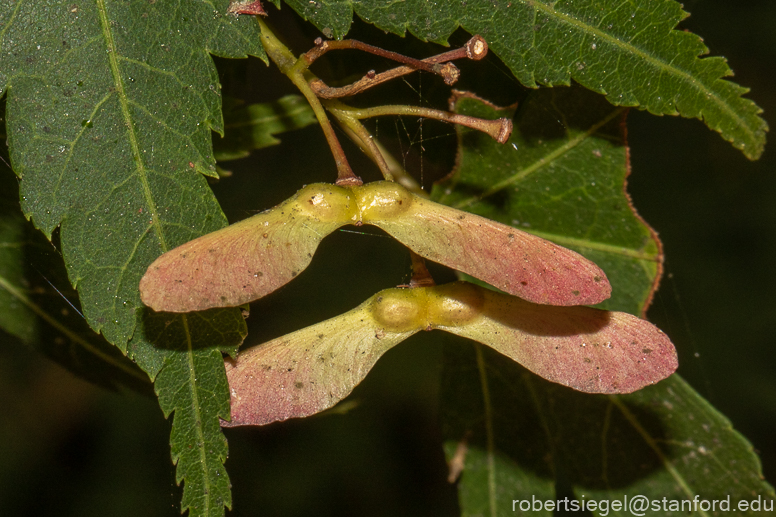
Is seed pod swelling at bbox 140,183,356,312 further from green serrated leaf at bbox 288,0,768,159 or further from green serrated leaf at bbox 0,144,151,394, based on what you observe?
green serrated leaf at bbox 0,144,151,394

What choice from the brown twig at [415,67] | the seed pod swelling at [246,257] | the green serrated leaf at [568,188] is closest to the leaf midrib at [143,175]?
the seed pod swelling at [246,257]

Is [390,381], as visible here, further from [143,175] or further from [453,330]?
[143,175]

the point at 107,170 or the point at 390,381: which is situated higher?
the point at 107,170

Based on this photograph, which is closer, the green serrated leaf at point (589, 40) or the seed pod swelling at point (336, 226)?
the seed pod swelling at point (336, 226)

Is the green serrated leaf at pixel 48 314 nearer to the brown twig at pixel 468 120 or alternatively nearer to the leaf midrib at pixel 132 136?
the leaf midrib at pixel 132 136

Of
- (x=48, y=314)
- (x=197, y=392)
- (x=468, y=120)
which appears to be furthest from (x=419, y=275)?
(x=48, y=314)

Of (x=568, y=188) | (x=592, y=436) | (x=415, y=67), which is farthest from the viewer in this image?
(x=592, y=436)

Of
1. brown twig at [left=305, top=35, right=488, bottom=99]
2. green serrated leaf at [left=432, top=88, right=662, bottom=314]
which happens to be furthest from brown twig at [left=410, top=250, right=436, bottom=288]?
green serrated leaf at [left=432, top=88, right=662, bottom=314]

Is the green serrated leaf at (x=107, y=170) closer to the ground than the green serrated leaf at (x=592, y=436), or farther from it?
farther from it
